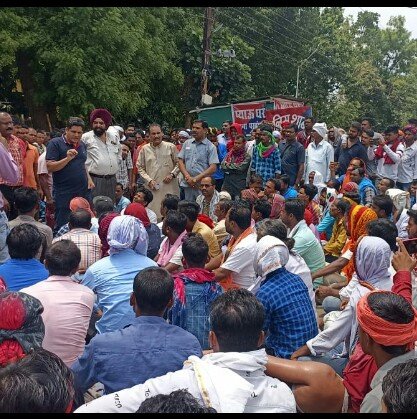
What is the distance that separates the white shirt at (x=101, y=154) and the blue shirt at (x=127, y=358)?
419 cm

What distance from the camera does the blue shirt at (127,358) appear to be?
2545 mm

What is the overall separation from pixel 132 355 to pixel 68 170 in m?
3.87

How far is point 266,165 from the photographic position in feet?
27.8

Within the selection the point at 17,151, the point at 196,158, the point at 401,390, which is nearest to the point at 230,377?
the point at 401,390

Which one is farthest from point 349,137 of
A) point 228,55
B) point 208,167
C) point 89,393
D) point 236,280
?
point 89,393

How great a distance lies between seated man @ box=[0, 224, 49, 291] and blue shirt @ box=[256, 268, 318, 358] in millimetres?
1459

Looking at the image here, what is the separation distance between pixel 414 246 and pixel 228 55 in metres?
3.38

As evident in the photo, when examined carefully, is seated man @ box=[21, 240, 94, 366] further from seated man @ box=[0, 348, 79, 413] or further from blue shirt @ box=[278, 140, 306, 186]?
blue shirt @ box=[278, 140, 306, 186]

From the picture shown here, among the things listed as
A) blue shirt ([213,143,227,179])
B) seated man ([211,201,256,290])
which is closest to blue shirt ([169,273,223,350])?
seated man ([211,201,256,290])

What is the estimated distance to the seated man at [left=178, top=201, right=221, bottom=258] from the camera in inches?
213

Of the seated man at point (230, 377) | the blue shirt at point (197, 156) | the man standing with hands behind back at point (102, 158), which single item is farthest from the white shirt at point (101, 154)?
the seated man at point (230, 377)

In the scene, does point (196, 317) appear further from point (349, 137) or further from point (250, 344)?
point (349, 137)

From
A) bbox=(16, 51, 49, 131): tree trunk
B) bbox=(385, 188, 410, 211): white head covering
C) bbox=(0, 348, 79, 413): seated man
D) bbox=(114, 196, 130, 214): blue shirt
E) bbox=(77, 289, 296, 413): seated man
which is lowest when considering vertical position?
bbox=(385, 188, 410, 211): white head covering

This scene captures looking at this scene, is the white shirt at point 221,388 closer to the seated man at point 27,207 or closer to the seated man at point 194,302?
the seated man at point 194,302
